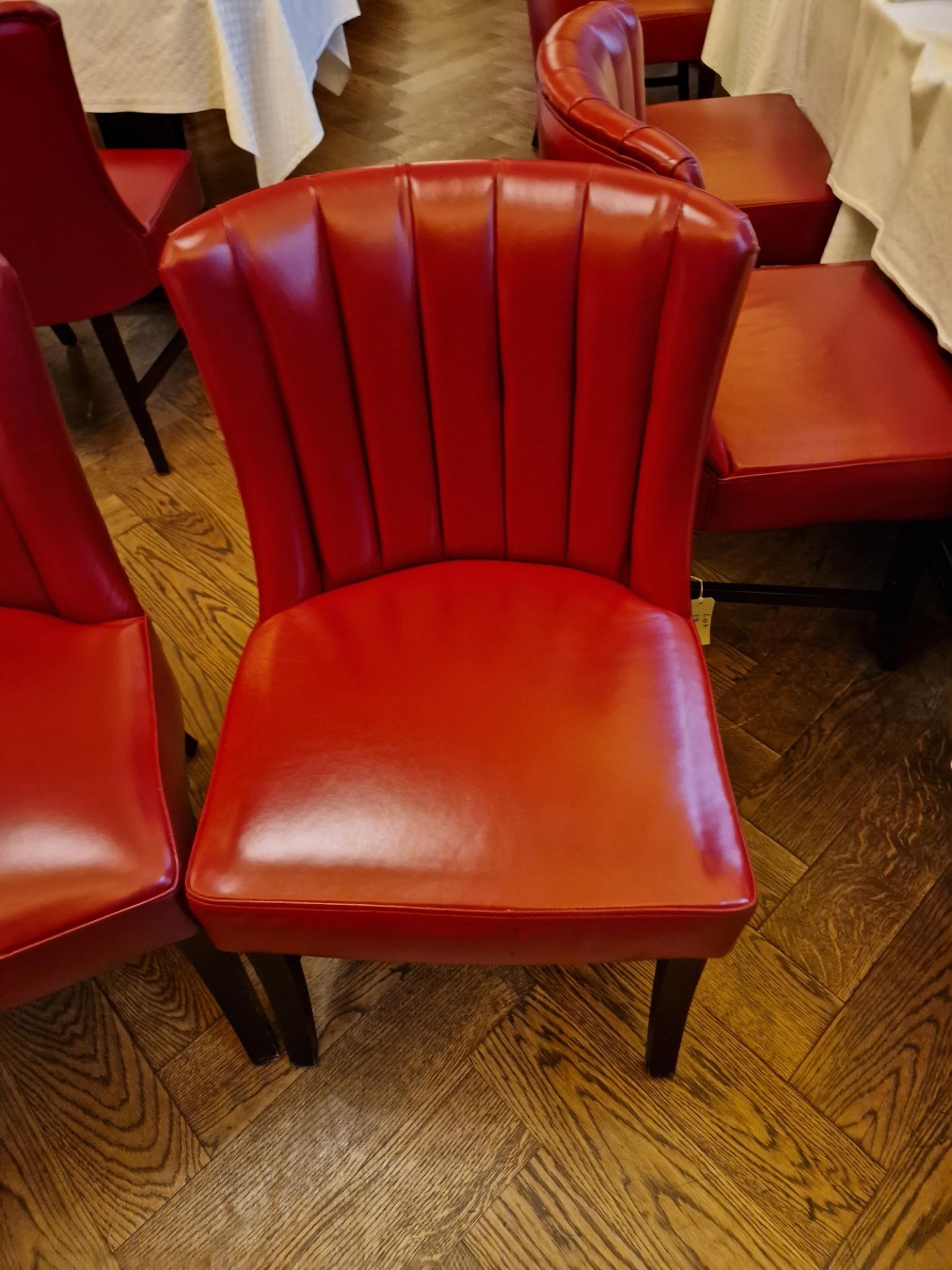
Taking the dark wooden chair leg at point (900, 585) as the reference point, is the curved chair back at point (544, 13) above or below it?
above

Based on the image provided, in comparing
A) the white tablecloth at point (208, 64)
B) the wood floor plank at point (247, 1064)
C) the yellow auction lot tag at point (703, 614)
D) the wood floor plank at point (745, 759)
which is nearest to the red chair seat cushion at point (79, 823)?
the wood floor plank at point (247, 1064)

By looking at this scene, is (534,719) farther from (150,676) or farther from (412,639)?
(150,676)

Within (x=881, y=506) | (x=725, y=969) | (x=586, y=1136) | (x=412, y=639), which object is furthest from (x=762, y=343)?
(x=586, y=1136)

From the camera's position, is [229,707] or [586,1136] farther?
[586,1136]

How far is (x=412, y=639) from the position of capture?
932 millimetres

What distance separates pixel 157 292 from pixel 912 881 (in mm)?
2119

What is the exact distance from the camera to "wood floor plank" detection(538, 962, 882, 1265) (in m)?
0.98

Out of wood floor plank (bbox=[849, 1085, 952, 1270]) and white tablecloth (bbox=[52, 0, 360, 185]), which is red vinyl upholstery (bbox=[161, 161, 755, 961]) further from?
white tablecloth (bbox=[52, 0, 360, 185])

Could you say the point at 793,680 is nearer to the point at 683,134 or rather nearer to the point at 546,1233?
the point at 546,1233

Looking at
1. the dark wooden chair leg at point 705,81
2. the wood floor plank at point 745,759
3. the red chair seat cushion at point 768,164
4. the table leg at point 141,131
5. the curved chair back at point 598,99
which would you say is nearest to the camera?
the curved chair back at point 598,99

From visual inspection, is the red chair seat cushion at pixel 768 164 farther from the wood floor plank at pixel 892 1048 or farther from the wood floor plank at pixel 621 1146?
the wood floor plank at pixel 621 1146

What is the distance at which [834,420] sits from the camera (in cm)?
111

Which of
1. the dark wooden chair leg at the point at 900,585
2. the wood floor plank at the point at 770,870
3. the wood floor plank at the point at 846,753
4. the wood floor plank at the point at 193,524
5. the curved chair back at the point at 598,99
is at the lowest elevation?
the wood floor plank at the point at 770,870

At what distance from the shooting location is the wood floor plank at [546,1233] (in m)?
0.96
